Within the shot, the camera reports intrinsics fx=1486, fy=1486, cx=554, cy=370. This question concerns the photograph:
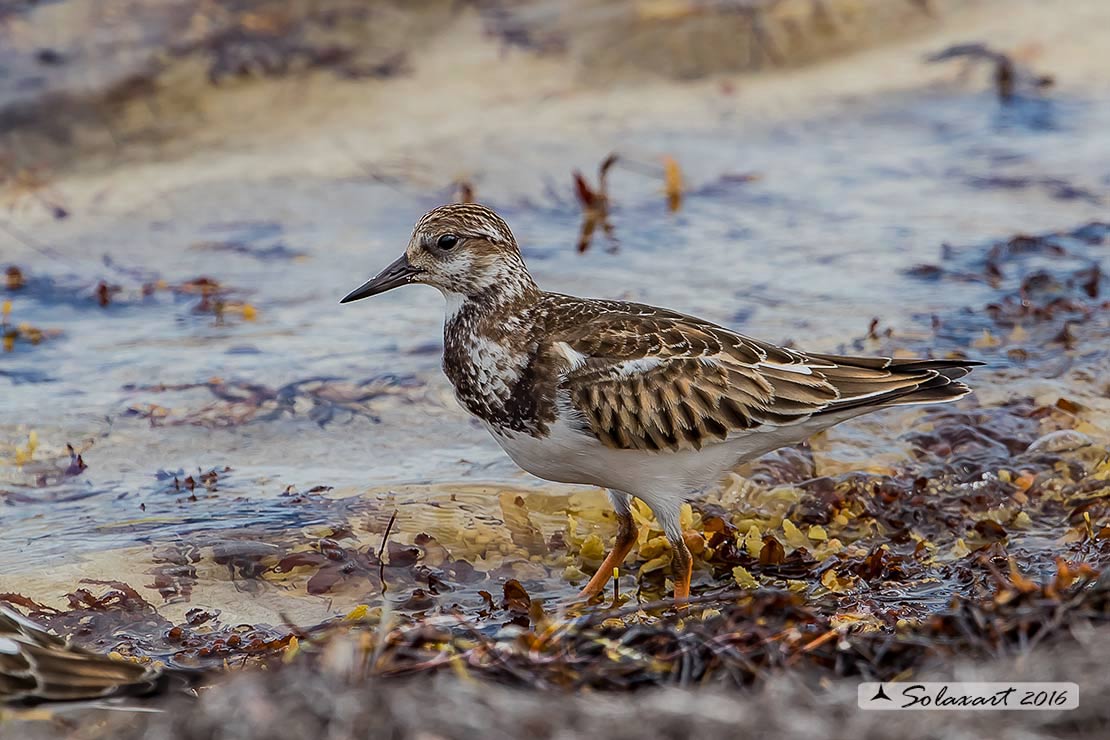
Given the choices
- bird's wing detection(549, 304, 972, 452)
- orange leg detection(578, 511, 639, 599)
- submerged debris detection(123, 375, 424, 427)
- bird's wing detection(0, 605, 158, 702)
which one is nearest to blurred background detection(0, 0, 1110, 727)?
submerged debris detection(123, 375, 424, 427)

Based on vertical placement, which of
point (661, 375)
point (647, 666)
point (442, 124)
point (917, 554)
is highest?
point (442, 124)

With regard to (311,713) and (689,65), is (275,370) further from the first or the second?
(689,65)

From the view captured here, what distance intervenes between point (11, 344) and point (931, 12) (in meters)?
6.88

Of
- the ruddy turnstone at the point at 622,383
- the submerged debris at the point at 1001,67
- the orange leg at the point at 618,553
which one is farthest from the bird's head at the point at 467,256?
the submerged debris at the point at 1001,67

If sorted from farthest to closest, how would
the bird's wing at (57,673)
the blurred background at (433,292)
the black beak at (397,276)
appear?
the blurred background at (433,292)
the black beak at (397,276)
the bird's wing at (57,673)

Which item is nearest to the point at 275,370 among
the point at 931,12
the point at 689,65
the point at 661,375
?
the point at 661,375

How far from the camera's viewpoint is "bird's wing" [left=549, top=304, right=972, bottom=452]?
439 cm

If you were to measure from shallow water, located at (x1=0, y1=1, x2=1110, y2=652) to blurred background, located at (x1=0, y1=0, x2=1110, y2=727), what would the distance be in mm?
21

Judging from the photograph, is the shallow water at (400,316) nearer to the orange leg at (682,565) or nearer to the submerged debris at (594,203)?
the submerged debris at (594,203)

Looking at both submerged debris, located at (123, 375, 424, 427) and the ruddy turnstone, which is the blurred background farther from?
the ruddy turnstone

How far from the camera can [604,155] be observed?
29.6 feet

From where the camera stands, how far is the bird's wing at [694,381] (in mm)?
4391

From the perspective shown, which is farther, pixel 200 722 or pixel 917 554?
pixel 917 554

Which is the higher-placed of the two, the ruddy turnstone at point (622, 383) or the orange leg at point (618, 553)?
the ruddy turnstone at point (622, 383)
